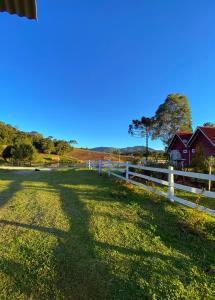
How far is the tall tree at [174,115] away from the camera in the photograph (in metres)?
43.8

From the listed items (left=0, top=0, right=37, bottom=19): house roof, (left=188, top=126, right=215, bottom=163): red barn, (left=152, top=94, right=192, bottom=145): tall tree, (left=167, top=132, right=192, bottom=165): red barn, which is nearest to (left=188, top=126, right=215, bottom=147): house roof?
(left=188, top=126, right=215, bottom=163): red barn

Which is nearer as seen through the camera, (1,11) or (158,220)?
(1,11)

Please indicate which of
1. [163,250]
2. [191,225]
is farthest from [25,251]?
[191,225]

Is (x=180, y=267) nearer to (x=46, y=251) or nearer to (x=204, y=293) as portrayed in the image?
(x=204, y=293)

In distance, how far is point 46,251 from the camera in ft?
11.0

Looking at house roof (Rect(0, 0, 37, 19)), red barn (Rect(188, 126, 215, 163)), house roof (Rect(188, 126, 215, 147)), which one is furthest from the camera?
red barn (Rect(188, 126, 215, 163))

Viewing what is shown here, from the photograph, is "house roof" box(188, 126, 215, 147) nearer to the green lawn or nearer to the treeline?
the green lawn

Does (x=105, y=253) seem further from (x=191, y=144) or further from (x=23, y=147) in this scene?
(x=23, y=147)

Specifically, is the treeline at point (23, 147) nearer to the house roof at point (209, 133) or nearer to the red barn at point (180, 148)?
the red barn at point (180, 148)

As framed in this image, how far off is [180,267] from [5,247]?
8.56 feet

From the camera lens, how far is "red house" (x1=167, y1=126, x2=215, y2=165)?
23575mm

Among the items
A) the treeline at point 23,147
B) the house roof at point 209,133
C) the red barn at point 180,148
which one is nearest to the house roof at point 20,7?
the house roof at point 209,133

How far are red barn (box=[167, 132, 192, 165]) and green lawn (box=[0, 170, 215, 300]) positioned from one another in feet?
82.6

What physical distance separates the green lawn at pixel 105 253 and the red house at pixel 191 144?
60.7 feet
